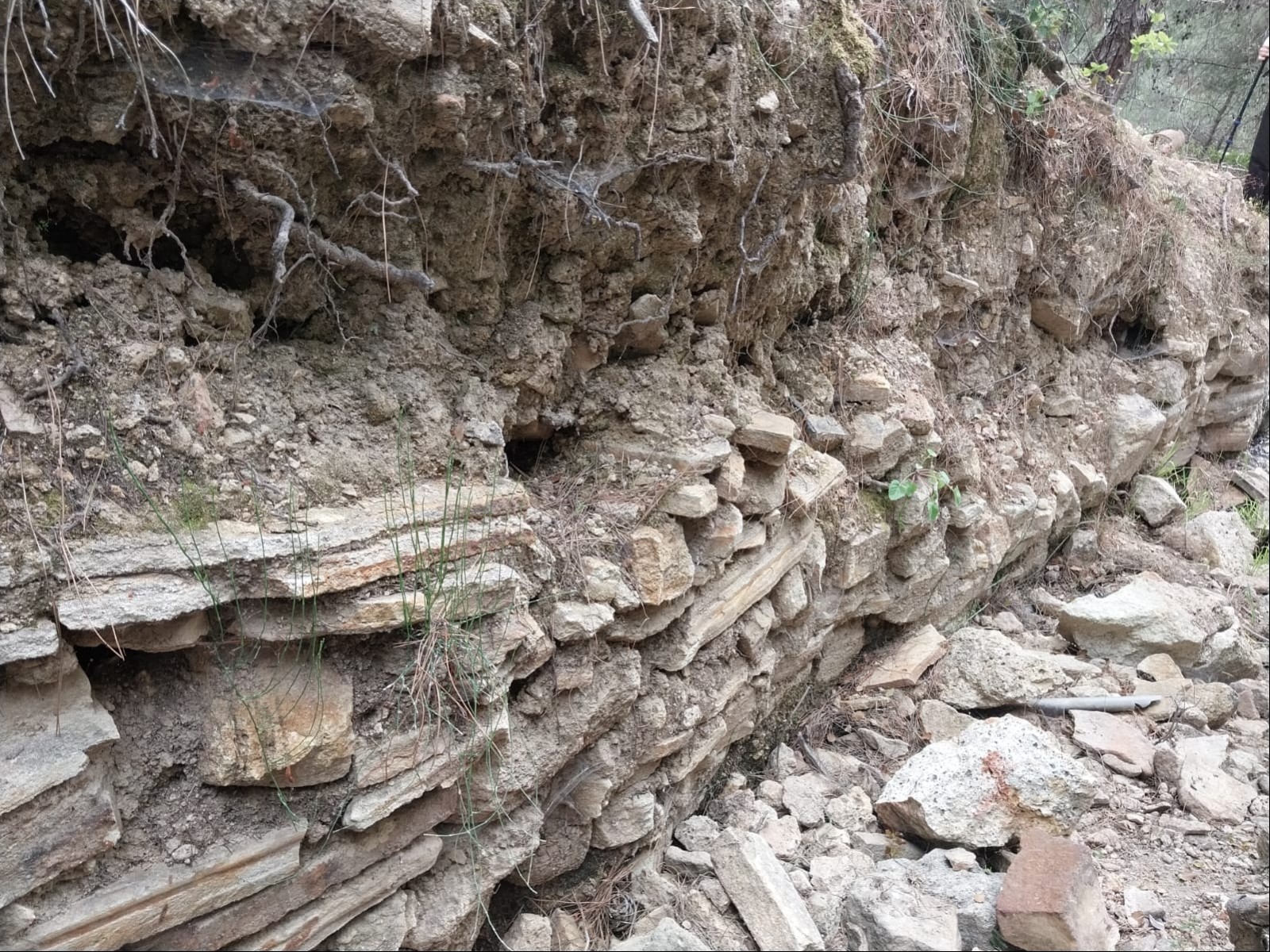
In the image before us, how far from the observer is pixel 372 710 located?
1969 mm

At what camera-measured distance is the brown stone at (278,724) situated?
5.89ft

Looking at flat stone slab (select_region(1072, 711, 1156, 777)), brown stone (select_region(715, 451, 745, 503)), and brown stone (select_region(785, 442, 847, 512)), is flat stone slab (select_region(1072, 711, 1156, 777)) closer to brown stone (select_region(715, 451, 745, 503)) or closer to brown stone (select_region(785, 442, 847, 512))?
brown stone (select_region(785, 442, 847, 512))

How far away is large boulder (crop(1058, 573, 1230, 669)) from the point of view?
406 centimetres

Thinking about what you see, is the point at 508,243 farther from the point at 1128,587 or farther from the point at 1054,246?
the point at 1054,246

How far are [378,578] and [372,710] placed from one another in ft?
0.92

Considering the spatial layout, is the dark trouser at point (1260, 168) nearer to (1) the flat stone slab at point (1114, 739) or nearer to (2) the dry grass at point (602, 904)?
(1) the flat stone slab at point (1114, 739)

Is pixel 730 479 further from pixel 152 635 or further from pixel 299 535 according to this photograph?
pixel 152 635

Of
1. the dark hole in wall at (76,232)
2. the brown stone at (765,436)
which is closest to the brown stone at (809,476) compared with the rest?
the brown stone at (765,436)

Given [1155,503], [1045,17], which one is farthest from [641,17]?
[1155,503]

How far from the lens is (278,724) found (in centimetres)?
183

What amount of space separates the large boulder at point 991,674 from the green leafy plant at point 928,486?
21.6 inches

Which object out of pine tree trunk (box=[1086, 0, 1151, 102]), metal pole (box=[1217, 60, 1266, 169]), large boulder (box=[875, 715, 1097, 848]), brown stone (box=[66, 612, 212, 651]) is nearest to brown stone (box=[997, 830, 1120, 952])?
large boulder (box=[875, 715, 1097, 848])

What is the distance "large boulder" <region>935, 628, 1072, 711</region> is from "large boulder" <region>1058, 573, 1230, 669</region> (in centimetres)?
48

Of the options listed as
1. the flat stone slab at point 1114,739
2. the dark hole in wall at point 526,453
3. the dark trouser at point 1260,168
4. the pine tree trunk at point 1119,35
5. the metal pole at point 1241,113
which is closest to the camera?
the dark hole in wall at point 526,453
